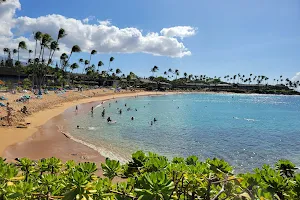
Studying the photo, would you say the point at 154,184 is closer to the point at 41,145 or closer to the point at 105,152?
the point at 105,152

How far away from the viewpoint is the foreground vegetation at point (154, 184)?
6.81 feet

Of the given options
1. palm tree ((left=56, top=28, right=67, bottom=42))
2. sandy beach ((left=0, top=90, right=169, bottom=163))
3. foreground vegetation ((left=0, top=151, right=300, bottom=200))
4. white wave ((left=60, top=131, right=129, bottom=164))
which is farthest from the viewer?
palm tree ((left=56, top=28, right=67, bottom=42))

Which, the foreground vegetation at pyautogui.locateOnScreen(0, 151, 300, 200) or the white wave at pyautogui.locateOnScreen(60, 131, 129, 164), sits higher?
the foreground vegetation at pyautogui.locateOnScreen(0, 151, 300, 200)

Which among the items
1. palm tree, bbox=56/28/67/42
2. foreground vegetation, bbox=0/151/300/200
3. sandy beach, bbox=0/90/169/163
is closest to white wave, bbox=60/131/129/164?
sandy beach, bbox=0/90/169/163

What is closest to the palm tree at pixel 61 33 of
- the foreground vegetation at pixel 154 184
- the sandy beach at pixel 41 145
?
the sandy beach at pixel 41 145

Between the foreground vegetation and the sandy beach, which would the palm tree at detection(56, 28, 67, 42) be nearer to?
the sandy beach

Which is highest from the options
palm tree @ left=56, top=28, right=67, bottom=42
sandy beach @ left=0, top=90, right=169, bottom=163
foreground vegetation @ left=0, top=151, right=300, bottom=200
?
palm tree @ left=56, top=28, right=67, bottom=42

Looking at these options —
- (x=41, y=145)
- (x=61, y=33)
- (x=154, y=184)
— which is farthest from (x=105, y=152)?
(x=61, y=33)

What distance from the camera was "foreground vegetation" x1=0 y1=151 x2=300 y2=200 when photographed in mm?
2074

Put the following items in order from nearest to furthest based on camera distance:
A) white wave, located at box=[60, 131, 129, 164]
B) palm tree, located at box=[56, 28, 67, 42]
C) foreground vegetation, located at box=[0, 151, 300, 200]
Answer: foreground vegetation, located at box=[0, 151, 300, 200] → white wave, located at box=[60, 131, 129, 164] → palm tree, located at box=[56, 28, 67, 42]

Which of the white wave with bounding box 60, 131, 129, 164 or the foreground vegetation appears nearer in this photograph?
the foreground vegetation

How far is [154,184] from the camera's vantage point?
1.93 m

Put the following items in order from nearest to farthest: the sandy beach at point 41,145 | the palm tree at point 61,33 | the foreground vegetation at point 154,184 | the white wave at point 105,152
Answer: the foreground vegetation at point 154,184 < the sandy beach at point 41,145 < the white wave at point 105,152 < the palm tree at point 61,33

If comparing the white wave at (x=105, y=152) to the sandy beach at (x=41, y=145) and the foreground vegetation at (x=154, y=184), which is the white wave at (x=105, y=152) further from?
the foreground vegetation at (x=154, y=184)
